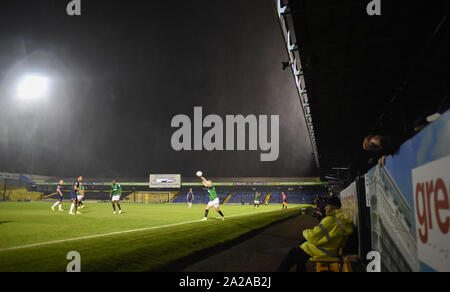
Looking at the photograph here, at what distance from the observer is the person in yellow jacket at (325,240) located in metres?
3.62

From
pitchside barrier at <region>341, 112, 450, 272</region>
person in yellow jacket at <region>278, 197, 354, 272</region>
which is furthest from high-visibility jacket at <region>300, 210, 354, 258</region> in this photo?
pitchside barrier at <region>341, 112, 450, 272</region>

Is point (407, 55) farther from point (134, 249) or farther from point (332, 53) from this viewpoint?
point (134, 249)

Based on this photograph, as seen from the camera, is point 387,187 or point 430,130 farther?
point 387,187

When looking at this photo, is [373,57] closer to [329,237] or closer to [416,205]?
[329,237]

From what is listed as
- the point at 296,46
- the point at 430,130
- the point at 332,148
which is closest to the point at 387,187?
the point at 430,130

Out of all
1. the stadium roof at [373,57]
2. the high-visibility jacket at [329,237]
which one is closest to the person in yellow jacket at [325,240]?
the high-visibility jacket at [329,237]

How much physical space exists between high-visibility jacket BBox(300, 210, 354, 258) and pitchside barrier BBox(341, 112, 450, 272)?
19.4 inches

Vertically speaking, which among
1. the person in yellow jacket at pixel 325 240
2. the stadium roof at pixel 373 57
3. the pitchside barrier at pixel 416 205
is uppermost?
the stadium roof at pixel 373 57

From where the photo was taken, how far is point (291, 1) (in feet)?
20.3

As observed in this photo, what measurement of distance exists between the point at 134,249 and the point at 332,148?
19.4 meters

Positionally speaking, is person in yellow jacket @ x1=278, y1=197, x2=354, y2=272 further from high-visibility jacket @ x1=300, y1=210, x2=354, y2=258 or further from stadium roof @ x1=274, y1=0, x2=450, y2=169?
stadium roof @ x1=274, y1=0, x2=450, y2=169

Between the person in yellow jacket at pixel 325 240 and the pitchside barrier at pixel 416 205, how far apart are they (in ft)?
1.65

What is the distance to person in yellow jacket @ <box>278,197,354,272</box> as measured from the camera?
11.9 ft

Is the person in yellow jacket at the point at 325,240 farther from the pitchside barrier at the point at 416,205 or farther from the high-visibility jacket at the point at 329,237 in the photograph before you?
the pitchside barrier at the point at 416,205
